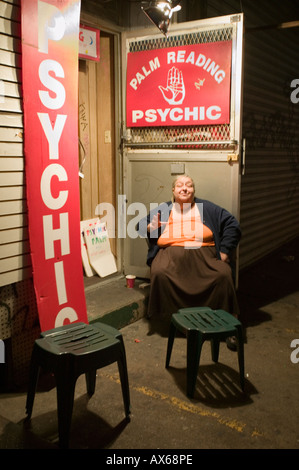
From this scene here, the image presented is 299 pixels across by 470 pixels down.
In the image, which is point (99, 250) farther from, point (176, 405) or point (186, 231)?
point (176, 405)

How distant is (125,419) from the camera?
3221 millimetres

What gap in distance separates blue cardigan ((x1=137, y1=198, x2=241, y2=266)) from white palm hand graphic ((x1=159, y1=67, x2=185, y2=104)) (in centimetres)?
118

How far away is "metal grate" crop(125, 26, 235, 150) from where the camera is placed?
4824 millimetres

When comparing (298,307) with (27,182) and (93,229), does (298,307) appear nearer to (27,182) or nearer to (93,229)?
(93,229)

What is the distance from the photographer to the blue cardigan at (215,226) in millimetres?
4805

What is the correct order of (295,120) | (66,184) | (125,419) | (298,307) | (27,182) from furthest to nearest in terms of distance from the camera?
1. (295,120)
2. (298,307)
3. (66,184)
4. (27,182)
5. (125,419)

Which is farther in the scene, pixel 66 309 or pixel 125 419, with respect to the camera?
pixel 66 309

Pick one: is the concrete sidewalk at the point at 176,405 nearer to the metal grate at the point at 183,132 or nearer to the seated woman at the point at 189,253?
the seated woman at the point at 189,253

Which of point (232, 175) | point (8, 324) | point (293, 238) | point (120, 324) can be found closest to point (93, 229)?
point (120, 324)

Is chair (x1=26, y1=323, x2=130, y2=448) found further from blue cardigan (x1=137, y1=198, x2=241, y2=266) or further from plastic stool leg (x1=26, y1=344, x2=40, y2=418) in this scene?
blue cardigan (x1=137, y1=198, x2=241, y2=266)

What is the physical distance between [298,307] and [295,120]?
490 centimetres

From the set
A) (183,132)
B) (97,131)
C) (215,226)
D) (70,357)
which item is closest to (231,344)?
(215,226)

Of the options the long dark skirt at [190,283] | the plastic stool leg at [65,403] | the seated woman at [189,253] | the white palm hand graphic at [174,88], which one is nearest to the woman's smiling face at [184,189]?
the seated woman at [189,253]
